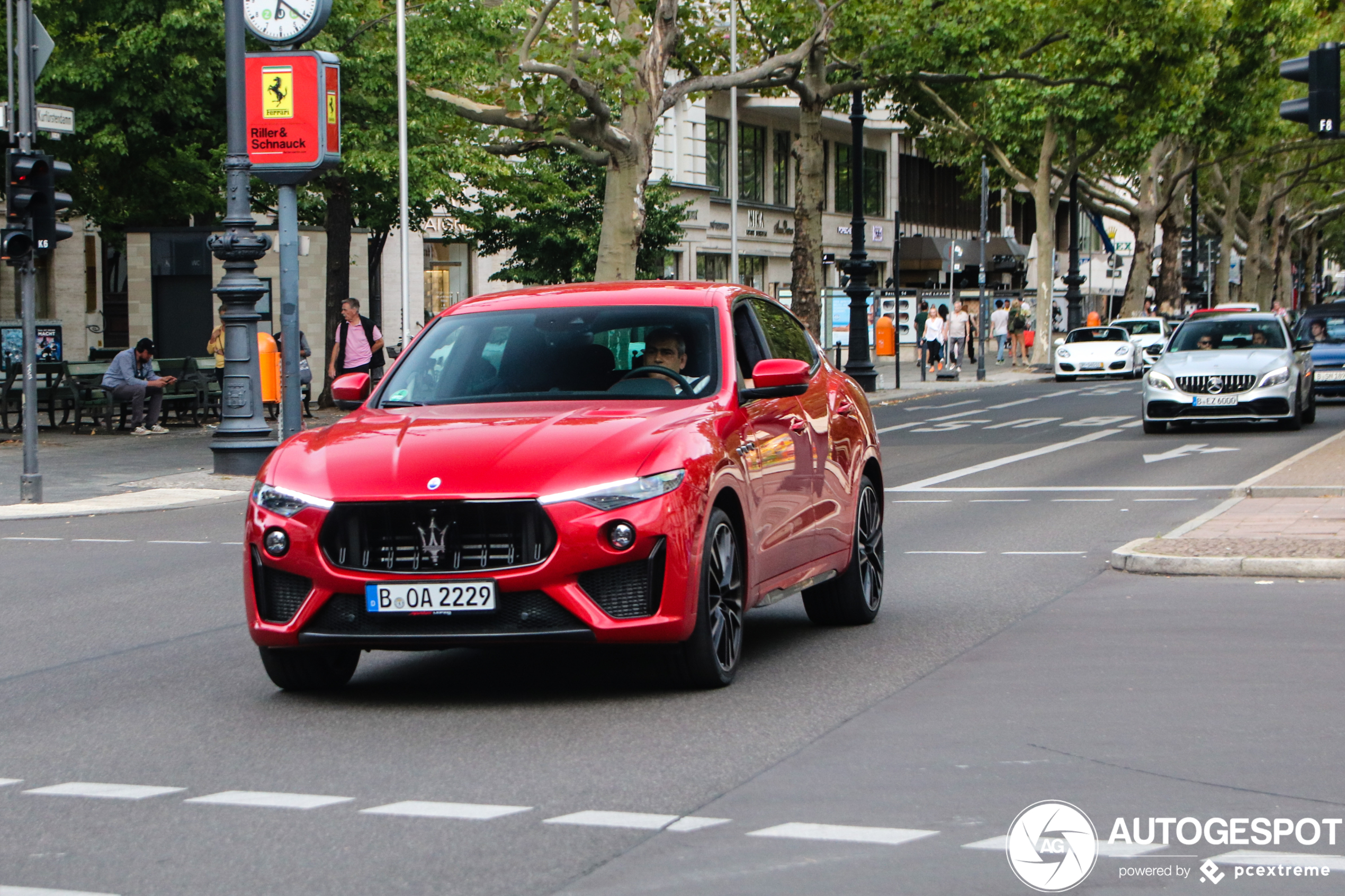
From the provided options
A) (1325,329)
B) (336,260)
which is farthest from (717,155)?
(1325,329)

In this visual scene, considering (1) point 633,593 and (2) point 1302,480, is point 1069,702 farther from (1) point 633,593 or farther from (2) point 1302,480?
(2) point 1302,480

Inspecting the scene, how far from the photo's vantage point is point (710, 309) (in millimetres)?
8648

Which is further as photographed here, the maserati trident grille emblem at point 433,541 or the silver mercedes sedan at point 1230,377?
the silver mercedes sedan at point 1230,377

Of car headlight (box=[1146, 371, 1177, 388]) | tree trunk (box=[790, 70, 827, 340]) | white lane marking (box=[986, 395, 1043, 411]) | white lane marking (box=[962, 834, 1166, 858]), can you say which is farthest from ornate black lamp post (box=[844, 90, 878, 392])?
white lane marking (box=[962, 834, 1166, 858])

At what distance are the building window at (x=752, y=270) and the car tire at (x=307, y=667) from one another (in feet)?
164

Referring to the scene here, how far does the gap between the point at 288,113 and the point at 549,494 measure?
13989 mm

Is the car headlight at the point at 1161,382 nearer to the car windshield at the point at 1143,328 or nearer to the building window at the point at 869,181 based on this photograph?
the car windshield at the point at 1143,328

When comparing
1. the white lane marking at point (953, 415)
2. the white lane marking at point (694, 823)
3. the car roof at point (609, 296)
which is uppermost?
the car roof at point (609, 296)

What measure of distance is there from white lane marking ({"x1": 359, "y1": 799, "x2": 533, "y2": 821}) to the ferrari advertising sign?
49.5ft

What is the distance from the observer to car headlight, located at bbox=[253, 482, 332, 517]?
721cm

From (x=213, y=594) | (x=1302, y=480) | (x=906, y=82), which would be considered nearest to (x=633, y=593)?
(x=213, y=594)

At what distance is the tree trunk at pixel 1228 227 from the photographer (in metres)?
77.3

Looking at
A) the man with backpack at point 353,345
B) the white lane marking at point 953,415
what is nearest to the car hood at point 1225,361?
the white lane marking at point 953,415

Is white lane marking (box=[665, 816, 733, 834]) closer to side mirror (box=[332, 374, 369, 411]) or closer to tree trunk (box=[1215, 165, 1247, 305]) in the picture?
side mirror (box=[332, 374, 369, 411])
